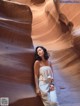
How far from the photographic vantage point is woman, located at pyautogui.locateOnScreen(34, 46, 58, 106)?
300 cm

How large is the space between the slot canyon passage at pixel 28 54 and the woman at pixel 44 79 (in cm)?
9

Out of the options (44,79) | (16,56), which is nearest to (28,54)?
(16,56)

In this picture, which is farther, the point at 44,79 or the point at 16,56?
the point at 16,56

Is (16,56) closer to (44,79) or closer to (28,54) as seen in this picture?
(28,54)

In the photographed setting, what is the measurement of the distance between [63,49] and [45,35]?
0.79 m

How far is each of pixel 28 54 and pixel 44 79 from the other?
18.1 inches

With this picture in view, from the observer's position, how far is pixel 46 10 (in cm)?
621

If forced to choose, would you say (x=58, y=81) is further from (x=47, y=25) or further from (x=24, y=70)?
(x=47, y=25)

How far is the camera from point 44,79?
314cm

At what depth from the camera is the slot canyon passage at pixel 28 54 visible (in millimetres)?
3061

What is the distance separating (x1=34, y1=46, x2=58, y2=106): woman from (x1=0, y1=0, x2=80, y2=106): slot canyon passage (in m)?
0.09

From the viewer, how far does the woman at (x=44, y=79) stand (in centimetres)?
300

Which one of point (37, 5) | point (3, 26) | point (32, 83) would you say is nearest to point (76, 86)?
point (32, 83)

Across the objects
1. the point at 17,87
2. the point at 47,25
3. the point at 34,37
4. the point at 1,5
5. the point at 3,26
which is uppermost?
the point at 47,25
